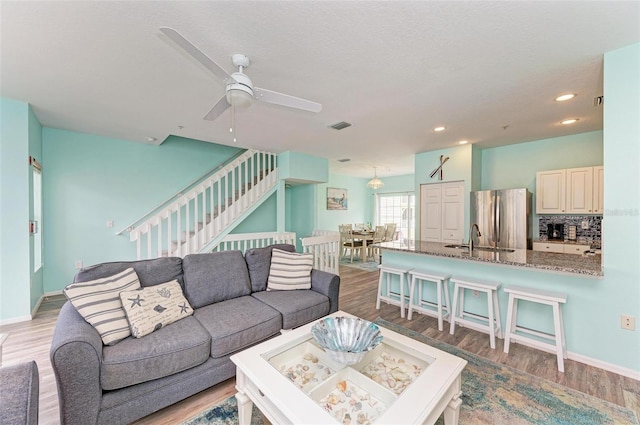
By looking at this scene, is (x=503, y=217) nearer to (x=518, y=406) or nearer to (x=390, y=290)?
(x=390, y=290)

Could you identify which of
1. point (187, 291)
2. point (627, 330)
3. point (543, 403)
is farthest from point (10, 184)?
point (627, 330)

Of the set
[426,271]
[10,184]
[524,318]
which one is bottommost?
[524,318]

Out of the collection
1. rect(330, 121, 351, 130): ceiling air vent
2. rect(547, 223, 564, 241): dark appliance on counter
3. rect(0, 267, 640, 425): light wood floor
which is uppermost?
rect(330, 121, 351, 130): ceiling air vent

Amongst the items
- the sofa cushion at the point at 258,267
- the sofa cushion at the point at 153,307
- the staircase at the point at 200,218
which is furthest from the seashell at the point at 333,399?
the staircase at the point at 200,218

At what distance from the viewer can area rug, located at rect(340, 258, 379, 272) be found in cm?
587

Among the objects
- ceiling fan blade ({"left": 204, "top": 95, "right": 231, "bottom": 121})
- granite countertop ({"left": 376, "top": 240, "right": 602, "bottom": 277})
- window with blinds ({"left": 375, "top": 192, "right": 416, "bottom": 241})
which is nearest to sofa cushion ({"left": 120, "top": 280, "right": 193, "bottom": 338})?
ceiling fan blade ({"left": 204, "top": 95, "right": 231, "bottom": 121})

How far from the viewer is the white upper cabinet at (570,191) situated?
3695mm

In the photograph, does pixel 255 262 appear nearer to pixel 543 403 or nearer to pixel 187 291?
pixel 187 291

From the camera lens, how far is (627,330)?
2033mm

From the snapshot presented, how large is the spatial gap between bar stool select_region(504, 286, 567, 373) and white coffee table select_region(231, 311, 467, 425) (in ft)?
4.65

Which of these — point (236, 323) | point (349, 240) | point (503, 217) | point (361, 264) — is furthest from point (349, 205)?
point (236, 323)

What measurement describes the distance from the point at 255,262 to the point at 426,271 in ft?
6.78

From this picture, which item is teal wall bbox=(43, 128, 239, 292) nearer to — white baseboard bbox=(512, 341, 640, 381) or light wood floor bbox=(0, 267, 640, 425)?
light wood floor bbox=(0, 267, 640, 425)

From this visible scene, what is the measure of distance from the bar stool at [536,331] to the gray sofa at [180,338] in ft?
5.48
